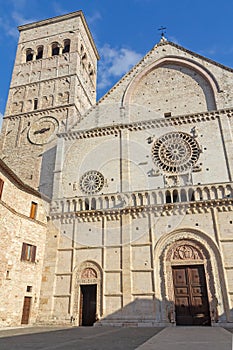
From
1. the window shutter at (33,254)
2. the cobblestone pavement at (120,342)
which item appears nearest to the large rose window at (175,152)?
the window shutter at (33,254)

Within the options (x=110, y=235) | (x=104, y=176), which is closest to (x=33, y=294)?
(x=110, y=235)

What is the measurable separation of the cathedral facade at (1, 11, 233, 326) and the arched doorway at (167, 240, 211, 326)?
51 millimetres

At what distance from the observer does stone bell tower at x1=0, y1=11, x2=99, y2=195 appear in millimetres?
23594

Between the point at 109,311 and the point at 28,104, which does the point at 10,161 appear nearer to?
the point at 28,104

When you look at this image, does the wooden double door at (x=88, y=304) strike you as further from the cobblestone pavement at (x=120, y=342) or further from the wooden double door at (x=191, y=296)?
the cobblestone pavement at (x=120, y=342)

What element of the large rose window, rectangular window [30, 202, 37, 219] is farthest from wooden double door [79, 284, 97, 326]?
the large rose window

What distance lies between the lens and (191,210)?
53.1ft

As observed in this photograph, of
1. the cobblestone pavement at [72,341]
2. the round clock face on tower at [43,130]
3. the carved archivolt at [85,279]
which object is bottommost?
the cobblestone pavement at [72,341]

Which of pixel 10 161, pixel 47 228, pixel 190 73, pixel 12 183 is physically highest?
pixel 190 73

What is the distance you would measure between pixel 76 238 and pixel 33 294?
12.6 ft

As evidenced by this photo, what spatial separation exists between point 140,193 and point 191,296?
628cm

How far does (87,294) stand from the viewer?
16141 mm

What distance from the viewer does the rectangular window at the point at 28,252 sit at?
15781mm

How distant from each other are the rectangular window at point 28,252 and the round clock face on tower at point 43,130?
33.9 ft
